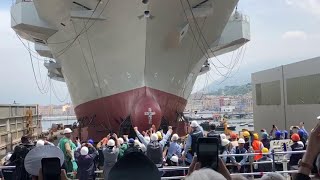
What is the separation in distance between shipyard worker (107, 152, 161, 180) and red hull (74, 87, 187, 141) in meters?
11.5

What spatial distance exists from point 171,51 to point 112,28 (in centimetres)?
229

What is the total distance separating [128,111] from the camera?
14617 mm

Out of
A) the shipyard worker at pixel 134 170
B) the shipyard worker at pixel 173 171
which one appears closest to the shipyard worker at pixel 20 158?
the shipyard worker at pixel 173 171

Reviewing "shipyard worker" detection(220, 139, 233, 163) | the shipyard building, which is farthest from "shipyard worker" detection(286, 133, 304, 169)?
the shipyard building

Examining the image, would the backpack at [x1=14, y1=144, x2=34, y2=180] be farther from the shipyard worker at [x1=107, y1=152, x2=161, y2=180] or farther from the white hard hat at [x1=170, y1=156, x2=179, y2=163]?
the shipyard worker at [x1=107, y1=152, x2=161, y2=180]

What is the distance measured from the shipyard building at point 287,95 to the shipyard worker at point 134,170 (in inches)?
747

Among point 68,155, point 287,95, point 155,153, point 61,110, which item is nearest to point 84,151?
point 68,155

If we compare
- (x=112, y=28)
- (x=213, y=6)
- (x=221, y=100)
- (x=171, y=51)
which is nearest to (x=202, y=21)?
(x=213, y=6)

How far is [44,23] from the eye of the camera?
16469mm

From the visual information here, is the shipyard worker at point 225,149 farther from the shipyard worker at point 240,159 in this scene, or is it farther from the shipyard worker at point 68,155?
the shipyard worker at point 68,155

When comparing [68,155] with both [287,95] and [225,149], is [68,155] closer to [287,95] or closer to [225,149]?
[225,149]

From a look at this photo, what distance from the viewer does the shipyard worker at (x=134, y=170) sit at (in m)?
2.28

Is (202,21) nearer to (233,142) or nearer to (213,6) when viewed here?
(213,6)

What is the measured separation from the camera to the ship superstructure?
14234mm
